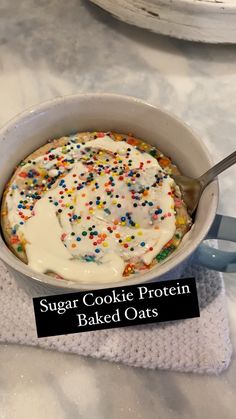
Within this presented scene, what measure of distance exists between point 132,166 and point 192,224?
0.09 m

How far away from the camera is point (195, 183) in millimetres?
556

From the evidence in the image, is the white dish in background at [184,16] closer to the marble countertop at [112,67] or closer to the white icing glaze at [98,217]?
the marble countertop at [112,67]

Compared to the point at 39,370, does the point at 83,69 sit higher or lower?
higher

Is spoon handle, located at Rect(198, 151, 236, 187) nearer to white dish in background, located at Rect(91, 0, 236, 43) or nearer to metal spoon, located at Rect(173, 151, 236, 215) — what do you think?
metal spoon, located at Rect(173, 151, 236, 215)

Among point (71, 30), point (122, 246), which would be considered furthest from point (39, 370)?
point (71, 30)

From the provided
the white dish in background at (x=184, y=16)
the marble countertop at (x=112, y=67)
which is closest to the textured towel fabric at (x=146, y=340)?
the marble countertop at (x=112, y=67)

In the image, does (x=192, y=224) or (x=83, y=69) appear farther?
(x=83, y=69)

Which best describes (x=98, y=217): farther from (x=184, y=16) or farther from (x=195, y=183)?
(x=184, y=16)

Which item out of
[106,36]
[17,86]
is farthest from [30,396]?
[106,36]

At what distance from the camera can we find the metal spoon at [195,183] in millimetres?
526

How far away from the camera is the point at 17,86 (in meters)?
0.76

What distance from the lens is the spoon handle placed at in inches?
20.6

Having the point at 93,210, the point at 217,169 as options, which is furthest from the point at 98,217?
the point at 217,169

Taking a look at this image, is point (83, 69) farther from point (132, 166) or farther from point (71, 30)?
point (132, 166)
